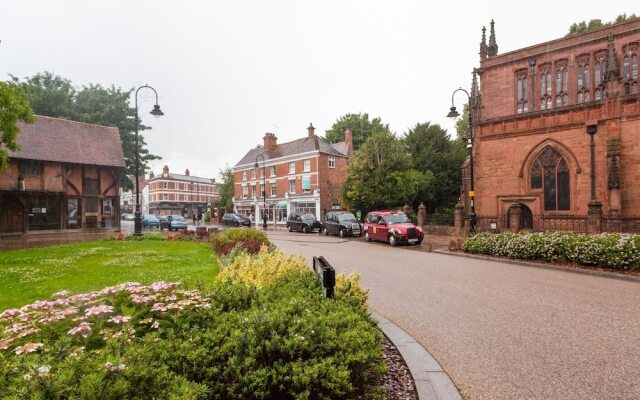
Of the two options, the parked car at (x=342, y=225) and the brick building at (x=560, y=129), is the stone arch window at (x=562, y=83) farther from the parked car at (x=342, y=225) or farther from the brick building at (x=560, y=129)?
the parked car at (x=342, y=225)

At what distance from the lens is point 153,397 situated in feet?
7.23

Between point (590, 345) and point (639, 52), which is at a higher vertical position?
point (639, 52)

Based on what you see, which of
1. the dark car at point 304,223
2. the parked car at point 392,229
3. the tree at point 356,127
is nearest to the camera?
the parked car at point 392,229

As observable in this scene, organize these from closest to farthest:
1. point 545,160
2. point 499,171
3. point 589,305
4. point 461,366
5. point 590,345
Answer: point 461,366 → point 590,345 → point 589,305 → point 545,160 → point 499,171

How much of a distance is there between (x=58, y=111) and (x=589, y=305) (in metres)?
48.9

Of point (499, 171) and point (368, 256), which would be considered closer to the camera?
point (368, 256)

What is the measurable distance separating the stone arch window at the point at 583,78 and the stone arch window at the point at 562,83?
0.69m

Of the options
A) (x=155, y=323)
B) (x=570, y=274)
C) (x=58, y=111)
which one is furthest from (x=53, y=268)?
(x=58, y=111)

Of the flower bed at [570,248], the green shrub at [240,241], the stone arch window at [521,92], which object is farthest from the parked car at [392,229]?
the stone arch window at [521,92]

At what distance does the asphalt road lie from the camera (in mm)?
4020

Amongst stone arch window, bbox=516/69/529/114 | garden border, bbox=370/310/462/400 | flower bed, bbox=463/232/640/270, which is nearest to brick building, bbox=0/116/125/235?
flower bed, bbox=463/232/640/270

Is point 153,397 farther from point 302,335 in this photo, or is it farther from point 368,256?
point 368,256

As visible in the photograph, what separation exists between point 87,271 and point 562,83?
30.1 m

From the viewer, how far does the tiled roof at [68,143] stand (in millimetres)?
29359
